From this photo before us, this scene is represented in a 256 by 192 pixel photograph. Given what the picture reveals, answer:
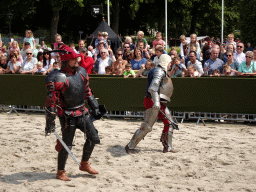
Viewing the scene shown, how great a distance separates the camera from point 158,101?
7.28m

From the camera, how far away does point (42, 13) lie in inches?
1677

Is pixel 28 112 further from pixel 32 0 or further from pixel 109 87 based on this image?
pixel 32 0

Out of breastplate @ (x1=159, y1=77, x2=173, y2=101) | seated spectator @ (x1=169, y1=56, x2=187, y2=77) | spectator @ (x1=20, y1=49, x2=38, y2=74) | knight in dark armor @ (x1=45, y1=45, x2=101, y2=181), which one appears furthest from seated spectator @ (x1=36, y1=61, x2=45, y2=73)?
knight in dark armor @ (x1=45, y1=45, x2=101, y2=181)

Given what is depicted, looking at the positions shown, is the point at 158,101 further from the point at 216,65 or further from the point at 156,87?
the point at 216,65

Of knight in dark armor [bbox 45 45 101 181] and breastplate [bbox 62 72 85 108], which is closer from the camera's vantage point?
knight in dark armor [bbox 45 45 101 181]

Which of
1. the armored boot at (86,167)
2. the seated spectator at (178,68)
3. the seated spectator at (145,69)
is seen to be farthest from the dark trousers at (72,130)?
the seated spectator at (178,68)

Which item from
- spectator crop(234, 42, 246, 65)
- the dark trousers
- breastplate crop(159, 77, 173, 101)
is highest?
spectator crop(234, 42, 246, 65)

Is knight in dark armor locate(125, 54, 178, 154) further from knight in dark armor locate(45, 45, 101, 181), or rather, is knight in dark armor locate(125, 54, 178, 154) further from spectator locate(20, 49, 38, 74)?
spectator locate(20, 49, 38, 74)

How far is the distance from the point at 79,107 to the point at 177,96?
197 inches

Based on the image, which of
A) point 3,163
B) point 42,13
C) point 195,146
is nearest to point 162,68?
point 195,146

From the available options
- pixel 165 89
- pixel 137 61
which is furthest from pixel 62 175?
pixel 137 61

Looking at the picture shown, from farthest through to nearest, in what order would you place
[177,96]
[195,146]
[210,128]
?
[177,96], [210,128], [195,146]

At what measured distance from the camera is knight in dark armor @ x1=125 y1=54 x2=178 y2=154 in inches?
288

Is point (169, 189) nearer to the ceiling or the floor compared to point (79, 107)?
nearer to the floor
